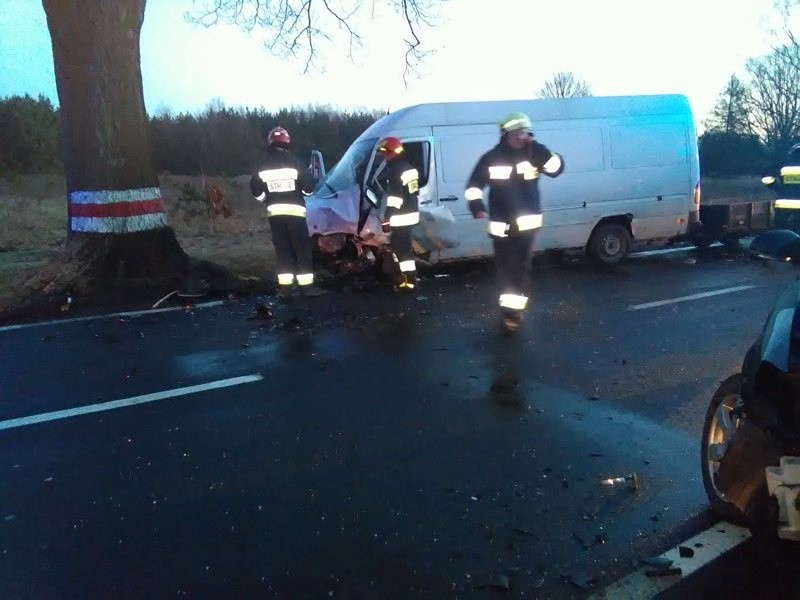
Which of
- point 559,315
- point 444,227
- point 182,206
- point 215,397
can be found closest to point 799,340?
point 215,397

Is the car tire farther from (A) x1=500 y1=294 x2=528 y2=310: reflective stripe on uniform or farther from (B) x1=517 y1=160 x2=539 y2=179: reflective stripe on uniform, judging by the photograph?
(B) x1=517 y1=160 x2=539 y2=179: reflective stripe on uniform

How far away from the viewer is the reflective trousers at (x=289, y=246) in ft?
29.0

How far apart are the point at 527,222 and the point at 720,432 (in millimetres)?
3861

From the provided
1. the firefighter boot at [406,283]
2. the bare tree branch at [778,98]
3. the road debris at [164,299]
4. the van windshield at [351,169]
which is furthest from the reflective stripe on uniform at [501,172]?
the bare tree branch at [778,98]

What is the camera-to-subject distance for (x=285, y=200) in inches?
345

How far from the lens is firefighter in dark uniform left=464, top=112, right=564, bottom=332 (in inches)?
278

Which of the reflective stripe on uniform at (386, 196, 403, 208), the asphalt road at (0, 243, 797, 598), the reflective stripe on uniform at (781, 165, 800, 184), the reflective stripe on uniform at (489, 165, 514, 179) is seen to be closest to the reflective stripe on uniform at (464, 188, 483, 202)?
the reflective stripe on uniform at (489, 165, 514, 179)

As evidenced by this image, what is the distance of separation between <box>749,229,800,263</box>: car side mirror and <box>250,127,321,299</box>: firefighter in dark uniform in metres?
6.20

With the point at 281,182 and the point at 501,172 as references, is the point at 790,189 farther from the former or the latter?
the point at 281,182

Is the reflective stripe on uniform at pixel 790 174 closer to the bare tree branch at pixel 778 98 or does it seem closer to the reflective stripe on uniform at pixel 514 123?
the reflective stripe on uniform at pixel 514 123

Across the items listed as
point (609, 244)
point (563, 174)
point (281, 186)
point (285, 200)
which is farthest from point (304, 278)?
point (609, 244)

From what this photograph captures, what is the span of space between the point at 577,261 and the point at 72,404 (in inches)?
351

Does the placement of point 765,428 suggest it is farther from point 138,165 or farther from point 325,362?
point 138,165

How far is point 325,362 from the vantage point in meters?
6.26
